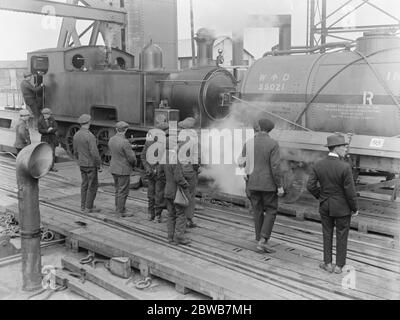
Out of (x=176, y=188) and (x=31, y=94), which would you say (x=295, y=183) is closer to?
(x=176, y=188)

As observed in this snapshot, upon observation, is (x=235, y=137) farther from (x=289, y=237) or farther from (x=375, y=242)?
(x=375, y=242)

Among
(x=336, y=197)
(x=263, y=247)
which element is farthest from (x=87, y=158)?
(x=336, y=197)

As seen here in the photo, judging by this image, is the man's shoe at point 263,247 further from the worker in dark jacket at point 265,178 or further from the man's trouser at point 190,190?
the man's trouser at point 190,190

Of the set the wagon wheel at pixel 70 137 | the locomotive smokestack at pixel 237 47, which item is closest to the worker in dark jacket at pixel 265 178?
the locomotive smokestack at pixel 237 47

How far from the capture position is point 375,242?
603cm

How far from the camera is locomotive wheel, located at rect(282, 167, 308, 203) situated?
25.3 ft

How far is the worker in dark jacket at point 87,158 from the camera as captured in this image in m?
7.44

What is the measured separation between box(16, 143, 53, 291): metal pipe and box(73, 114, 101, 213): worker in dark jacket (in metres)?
2.19

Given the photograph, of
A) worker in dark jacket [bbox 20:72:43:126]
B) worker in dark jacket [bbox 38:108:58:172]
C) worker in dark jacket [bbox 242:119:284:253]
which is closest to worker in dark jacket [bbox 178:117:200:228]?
worker in dark jacket [bbox 242:119:284:253]

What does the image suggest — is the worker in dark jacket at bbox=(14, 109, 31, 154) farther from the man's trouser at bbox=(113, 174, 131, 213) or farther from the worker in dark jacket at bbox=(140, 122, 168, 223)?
the worker in dark jacket at bbox=(140, 122, 168, 223)

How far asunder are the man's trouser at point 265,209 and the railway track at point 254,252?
0.26m

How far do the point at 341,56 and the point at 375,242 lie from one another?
9.52 feet

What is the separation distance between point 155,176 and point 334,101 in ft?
9.54

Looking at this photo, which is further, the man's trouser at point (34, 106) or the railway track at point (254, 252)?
the man's trouser at point (34, 106)
